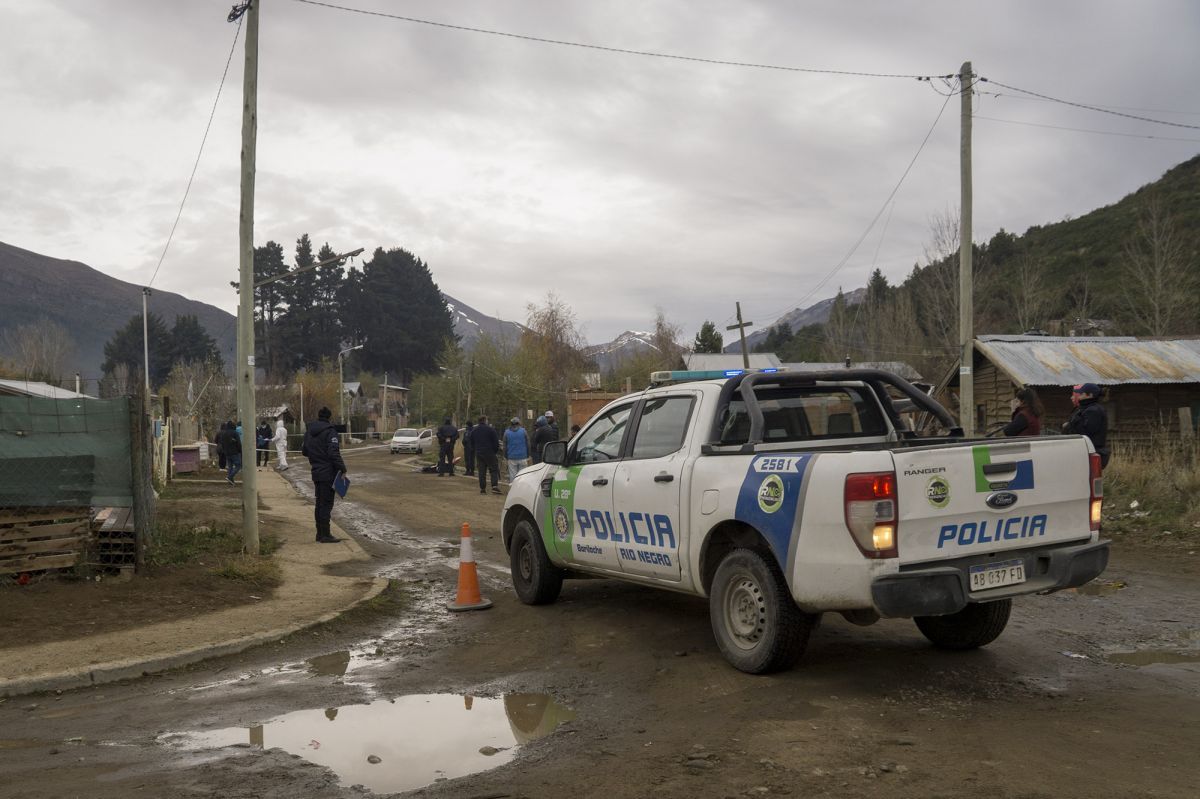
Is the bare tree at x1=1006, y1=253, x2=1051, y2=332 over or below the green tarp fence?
over

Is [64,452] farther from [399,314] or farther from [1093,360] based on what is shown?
[399,314]

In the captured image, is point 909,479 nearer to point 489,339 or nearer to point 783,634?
point 783,634

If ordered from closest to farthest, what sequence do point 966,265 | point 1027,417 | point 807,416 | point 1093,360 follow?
point 807,416
point 1027,417
point 966,265
point 1093,360

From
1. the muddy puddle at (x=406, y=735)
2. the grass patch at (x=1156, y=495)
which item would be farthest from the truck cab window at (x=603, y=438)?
the grass patch at (x=1156, y=495)

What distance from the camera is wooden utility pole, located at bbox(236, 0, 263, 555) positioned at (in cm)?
1156

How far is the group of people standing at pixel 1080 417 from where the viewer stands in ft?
36.1

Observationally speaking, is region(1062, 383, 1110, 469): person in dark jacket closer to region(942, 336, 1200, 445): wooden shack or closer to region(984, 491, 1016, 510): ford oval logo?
region(984, 491, 1016, 510): ford oval logo

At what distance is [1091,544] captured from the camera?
5.97 metres

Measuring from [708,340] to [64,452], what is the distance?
80060mm

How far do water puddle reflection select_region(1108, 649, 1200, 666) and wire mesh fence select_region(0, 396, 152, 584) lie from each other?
28.6 feet

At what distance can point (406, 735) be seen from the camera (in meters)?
5.40

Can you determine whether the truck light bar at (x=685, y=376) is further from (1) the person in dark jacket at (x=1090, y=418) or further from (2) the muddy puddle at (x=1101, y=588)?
(1) the person in dark jacket at (x=1090, y=418)

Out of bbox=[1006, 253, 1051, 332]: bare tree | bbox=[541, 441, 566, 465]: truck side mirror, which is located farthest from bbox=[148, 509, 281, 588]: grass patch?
bbox=[1006, 253, 1051, 332]: bare tree

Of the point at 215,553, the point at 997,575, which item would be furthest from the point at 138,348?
the point at 997,575
